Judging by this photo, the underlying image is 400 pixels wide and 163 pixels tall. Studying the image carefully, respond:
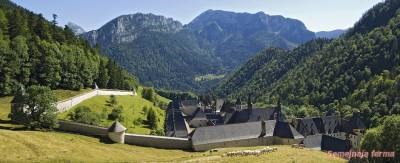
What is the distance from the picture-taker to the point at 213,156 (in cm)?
6203

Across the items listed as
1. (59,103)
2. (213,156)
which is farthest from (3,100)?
(213,156)

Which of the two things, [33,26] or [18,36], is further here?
[33,26]

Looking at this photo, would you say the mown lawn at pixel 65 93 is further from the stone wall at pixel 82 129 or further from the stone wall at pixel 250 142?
the stone wall at pixel 250 142

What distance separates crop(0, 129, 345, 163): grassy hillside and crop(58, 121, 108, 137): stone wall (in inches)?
227

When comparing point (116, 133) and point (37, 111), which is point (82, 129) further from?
point (37, 111)

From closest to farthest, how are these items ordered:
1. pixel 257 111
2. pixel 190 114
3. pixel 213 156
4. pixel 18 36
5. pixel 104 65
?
1. pixel 213 156
2. pixel 18 36
3. pixel 257 111
4. pixel 104 65
5. pixel 190 114

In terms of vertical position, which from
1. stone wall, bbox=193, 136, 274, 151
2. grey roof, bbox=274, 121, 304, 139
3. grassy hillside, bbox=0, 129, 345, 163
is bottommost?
stone wall, bbox=193, 136, 274, 151

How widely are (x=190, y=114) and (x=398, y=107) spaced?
75025 mm

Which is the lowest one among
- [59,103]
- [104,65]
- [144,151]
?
[144,151]

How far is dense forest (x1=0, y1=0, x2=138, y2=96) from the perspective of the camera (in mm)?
98562

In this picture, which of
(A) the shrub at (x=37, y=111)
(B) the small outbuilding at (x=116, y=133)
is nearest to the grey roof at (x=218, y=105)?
(B) the small outbuilding at (x=116, y=133)

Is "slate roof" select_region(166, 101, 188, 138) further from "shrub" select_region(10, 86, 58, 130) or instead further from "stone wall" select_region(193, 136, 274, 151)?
"shrub" select_region(10, 86, 58, 130)

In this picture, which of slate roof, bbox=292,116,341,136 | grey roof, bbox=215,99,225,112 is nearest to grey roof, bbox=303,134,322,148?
slate roof, bbox=292,116,341,136

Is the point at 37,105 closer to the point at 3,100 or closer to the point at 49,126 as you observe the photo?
the point at 49,126
